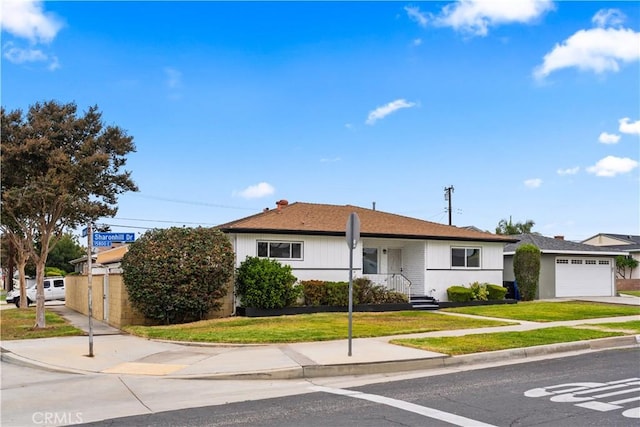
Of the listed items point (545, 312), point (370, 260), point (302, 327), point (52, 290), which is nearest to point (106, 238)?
point (302, 327)

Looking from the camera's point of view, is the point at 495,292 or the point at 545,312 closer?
the point at 545,312

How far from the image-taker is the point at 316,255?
22.7 meters

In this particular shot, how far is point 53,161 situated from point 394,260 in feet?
47.4

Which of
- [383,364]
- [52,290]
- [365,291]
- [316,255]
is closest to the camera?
[383,364]

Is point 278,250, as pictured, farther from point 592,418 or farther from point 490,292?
point 592,418

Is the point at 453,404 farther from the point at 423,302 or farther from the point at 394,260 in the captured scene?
the point at 394,260

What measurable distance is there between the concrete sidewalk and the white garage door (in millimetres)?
16896

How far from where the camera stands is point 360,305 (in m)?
22.1

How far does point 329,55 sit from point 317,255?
7.52 m

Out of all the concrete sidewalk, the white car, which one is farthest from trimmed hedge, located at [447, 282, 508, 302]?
the white car

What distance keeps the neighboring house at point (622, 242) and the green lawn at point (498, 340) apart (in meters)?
38.3

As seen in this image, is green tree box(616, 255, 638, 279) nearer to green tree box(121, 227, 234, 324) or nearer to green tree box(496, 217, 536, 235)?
green tree box(496, 217, 536, 235)

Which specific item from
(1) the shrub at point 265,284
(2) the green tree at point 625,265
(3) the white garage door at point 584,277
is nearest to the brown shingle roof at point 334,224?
(1) the shrub at point 265,284

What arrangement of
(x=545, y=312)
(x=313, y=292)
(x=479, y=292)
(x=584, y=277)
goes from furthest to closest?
(x=584, y=277) < (x=479, y=292) < (x=313, y=292) < (x=545, y=312)
